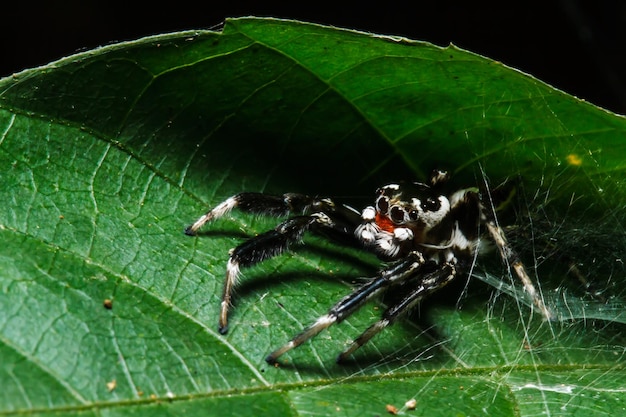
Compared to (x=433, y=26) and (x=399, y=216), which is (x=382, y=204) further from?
(x=433, y=26)

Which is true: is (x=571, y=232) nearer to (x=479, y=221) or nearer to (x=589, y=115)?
(x=479, y=221)

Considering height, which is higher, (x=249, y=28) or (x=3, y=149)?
(x=249, y=28)

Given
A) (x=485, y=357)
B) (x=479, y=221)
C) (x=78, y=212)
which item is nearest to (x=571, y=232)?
(x=479, y=221)

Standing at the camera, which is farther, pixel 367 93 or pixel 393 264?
pixel 393 264

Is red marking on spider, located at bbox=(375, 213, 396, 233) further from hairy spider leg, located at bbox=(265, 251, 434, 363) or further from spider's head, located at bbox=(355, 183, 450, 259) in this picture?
hairy spider leg, located at bbox=(265, 251, 434, 363)

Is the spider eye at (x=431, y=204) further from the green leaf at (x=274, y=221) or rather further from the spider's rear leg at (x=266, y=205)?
the spider's rear leg at (x=266, y=205)

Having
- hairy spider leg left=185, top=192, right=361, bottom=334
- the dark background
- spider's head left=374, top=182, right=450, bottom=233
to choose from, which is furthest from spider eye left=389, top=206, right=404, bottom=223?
the dark background

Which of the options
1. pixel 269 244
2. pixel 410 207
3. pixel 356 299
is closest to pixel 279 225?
pixel 269 244
